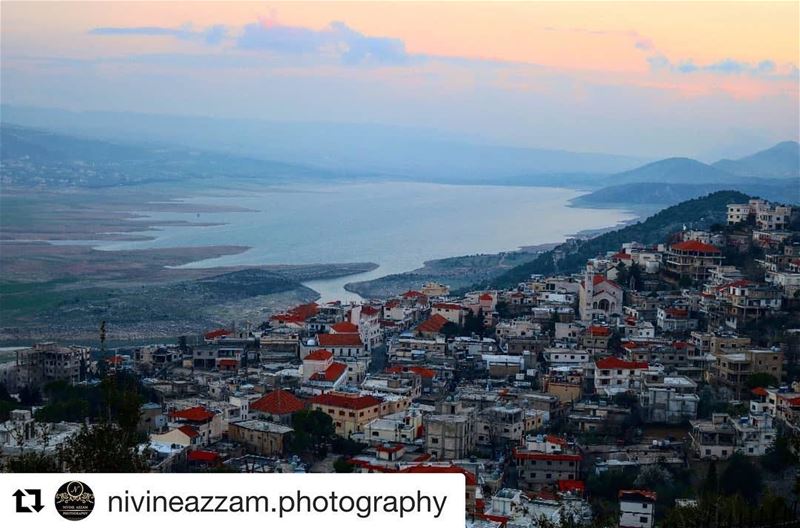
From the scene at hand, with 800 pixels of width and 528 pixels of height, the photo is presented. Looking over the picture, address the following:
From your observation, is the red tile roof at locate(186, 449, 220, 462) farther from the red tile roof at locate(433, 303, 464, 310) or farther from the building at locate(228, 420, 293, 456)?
the red tile roof at locate(433, 303, 464, 310)

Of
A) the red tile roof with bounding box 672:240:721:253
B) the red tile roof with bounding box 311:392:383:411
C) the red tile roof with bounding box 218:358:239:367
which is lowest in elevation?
the red tile roof with bounding box 218:358:239:367

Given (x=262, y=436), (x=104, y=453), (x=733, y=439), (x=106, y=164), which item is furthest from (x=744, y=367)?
(x=106, y=164)

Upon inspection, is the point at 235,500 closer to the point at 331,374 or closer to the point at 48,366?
the point at 331,374

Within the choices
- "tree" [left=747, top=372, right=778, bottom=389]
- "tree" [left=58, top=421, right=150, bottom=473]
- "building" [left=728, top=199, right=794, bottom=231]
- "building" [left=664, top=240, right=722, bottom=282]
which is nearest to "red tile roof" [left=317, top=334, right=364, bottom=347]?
"tree" [left=747, top=372, right=778, bottom=389]

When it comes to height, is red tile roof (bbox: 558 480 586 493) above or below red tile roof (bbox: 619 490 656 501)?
below

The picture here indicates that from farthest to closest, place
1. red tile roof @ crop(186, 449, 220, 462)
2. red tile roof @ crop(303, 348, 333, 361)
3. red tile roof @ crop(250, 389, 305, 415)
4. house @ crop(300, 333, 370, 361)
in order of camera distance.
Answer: house @ crop(300, 333, 370, 361), red tile roof @ crop(303, 348, 333, 361), red tile roof @ crop(250, 389, 305, 415), red tile roof @ crop(186, 449, 220, 462)

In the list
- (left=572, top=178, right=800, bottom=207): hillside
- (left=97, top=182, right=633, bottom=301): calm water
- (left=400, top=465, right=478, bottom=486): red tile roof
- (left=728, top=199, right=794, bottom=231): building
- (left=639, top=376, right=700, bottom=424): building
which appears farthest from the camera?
(left=572, top=178, right=800, bottom=207): hillside
